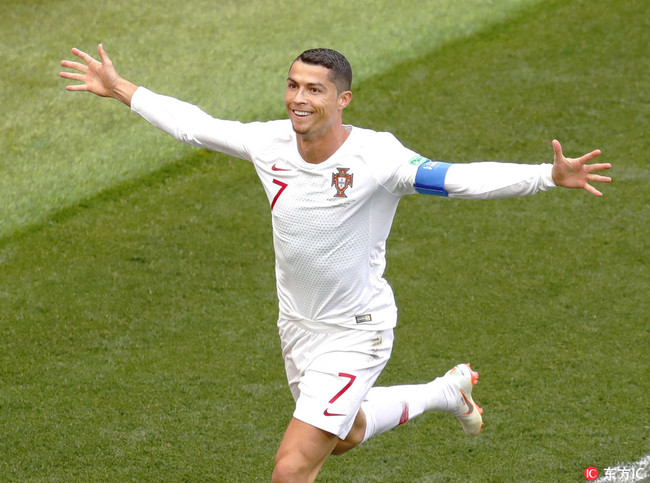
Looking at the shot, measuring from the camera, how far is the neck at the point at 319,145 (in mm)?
4980

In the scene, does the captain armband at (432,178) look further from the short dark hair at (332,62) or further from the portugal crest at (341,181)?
the short dark hair at (332,62)

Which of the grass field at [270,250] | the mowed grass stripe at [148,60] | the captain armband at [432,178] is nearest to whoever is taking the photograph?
the captain armband at [432,178]

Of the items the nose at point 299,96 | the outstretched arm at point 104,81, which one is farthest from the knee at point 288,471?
the outstretched arm at point 104,81

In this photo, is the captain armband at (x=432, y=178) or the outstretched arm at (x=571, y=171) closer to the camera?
the outstretched arm at (x=571, y=171)

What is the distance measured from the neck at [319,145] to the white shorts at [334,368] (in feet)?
2.78

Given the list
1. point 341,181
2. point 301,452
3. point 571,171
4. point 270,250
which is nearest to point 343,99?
point 341,181

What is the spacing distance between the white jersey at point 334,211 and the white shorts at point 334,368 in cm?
6

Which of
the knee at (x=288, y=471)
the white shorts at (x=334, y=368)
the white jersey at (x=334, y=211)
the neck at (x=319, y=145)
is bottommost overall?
the knee at (x=288, y=471)

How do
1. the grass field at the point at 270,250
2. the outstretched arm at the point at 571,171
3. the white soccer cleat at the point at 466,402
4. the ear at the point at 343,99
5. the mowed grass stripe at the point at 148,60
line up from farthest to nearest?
the mowed grass stripe at the point at 148,60
the grass field at the point at 270,250
the white soccer cleat at the point at 466,402
the ear at the point at 343,99
the outstretched arm at the point at 571,171

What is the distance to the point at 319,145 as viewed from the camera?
196 inches

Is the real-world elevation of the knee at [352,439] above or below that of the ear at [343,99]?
below

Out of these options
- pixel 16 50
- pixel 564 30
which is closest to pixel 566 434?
pixel 564 30

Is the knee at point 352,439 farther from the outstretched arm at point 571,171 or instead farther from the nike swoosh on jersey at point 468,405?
the outstretched arm at point 571,171

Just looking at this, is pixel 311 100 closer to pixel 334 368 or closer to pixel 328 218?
pixel 328 218
